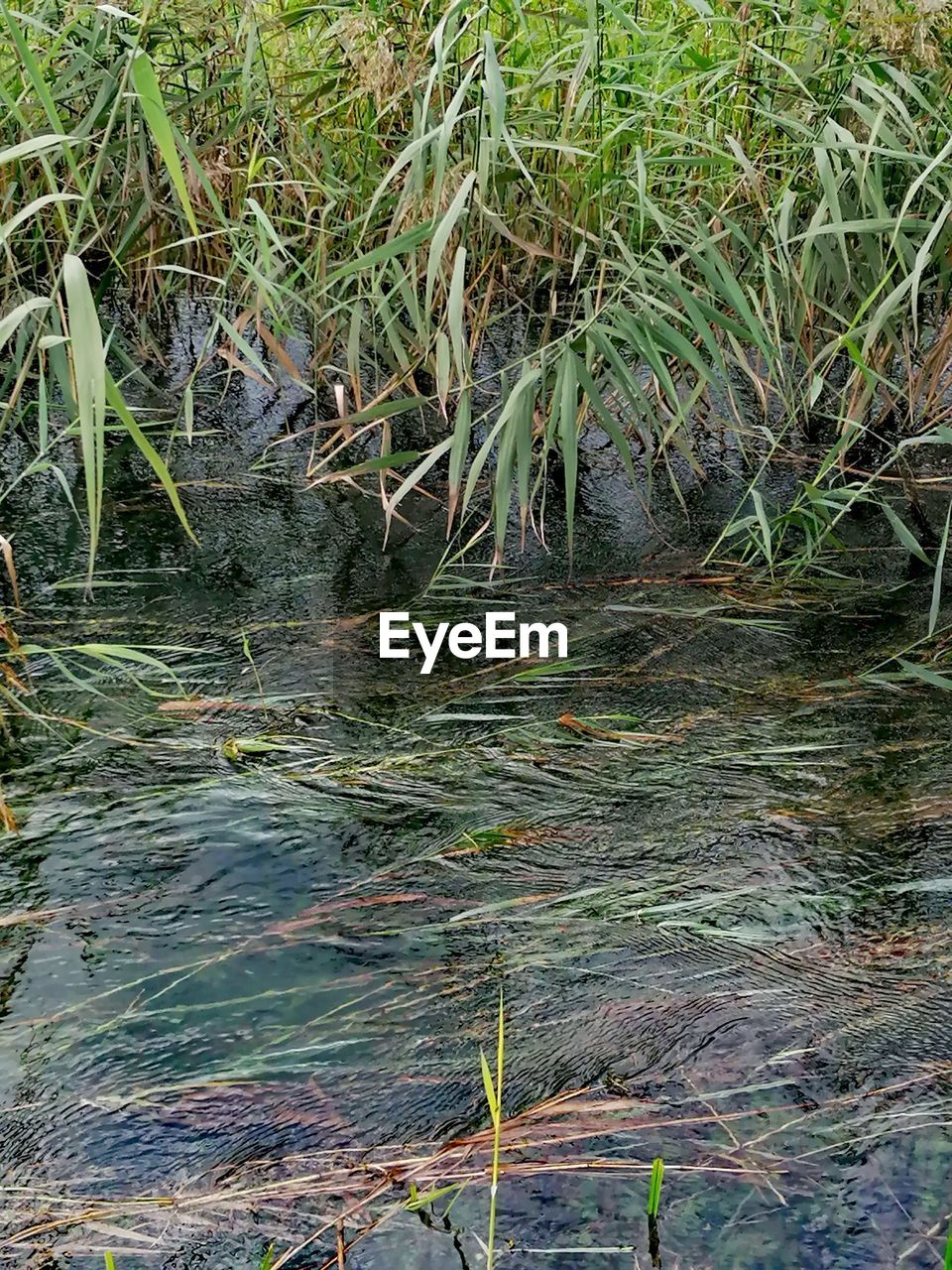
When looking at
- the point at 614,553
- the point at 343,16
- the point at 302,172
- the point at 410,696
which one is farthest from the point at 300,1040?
the point at 302,172

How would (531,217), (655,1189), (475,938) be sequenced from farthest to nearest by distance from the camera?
1. (531,217)
2. (475,938)
3. (655,1189)

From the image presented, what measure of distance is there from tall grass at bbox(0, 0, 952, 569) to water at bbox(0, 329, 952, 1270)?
0.93ft

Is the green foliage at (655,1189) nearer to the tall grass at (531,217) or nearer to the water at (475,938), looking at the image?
the water at (475,938)

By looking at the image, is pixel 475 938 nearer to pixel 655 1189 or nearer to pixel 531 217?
pixel 655 1189

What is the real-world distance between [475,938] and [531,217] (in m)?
1.83

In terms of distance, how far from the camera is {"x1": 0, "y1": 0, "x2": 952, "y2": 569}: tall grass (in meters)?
Answer: 2.17

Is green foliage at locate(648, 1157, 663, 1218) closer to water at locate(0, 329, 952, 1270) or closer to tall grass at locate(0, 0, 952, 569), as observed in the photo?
water at locate(0, 329, 952, 1270)

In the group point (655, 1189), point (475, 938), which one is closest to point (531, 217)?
point (475, 938)

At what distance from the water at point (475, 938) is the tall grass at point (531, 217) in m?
0.28

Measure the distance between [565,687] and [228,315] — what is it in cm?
165

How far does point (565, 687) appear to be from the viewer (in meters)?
2.04

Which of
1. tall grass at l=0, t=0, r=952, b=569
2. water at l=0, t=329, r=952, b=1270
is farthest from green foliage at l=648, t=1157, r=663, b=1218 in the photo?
tall grass at l=0, t=0, r=952, b=569

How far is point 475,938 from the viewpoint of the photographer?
1493mm

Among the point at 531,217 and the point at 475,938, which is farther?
the point at 531,217
